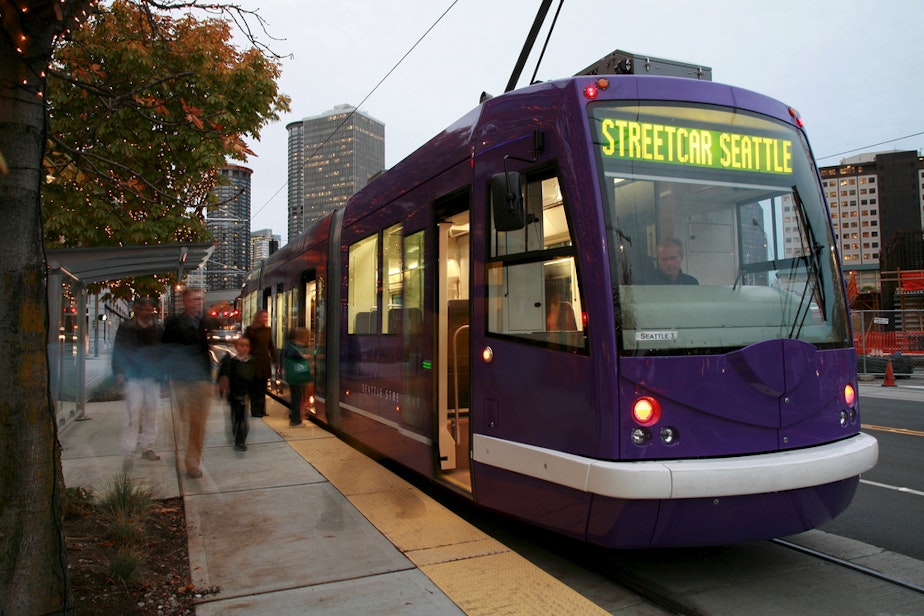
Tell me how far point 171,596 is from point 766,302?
13.5 feet

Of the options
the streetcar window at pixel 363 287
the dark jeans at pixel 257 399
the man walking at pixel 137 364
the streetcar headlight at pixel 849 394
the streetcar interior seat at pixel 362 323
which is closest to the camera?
the streetcar headlight at pixel 849 394

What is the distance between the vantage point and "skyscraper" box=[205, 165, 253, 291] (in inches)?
407

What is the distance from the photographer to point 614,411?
3.88 m

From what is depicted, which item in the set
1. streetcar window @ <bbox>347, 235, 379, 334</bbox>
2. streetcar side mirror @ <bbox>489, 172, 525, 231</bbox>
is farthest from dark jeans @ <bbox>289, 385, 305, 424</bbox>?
streetcar side mirror @ <bbox>489, 172, 525, 231</bbox>

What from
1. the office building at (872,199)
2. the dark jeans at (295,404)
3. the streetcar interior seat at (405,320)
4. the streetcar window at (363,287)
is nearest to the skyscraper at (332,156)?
the dark jeans at (295,404)

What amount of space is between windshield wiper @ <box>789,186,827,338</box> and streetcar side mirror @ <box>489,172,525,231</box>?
1978mm

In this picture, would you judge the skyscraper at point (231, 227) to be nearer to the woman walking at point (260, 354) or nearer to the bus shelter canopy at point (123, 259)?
the bus shelter canopy at point (123, 259)

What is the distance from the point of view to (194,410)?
7016 millimetres

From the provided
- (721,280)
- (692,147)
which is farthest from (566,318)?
(692,147)

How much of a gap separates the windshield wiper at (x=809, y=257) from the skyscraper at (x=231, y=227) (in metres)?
4.20

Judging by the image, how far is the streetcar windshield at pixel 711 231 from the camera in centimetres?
411

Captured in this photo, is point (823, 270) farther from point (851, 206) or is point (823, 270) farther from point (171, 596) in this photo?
point (851, 206)

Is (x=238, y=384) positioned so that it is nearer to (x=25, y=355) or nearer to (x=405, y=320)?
(x=405, y=320)

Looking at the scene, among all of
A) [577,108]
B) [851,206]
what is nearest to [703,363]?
[577,108]
